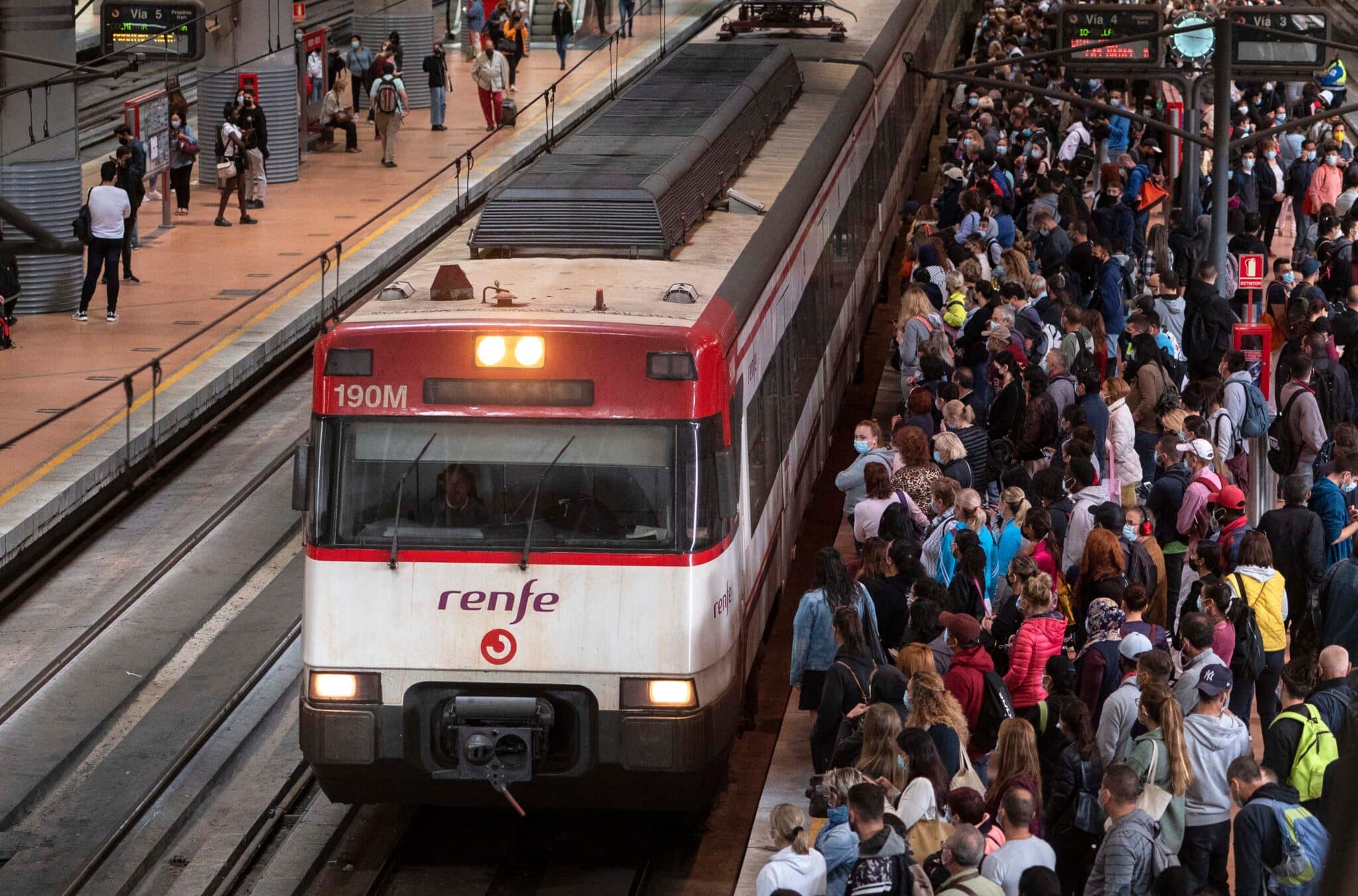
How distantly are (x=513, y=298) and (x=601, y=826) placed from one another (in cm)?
311

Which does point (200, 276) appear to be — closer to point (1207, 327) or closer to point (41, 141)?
point (41, 141)

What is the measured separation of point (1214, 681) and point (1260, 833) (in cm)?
95

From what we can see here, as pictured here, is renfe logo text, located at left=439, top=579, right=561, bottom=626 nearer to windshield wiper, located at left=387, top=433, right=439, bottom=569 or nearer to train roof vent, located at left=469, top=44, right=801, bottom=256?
windshield wiper, located at left=387, top=433, right=439, bottom=569

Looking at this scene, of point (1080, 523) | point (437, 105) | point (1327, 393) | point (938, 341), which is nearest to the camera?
point (1080, 523)

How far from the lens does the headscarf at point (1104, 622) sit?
9320 millimetres

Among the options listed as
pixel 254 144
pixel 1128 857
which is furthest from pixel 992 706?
pixel 254 144

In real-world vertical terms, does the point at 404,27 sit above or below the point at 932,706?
above

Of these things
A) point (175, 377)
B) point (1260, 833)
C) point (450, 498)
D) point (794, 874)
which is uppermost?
point (450, 498)

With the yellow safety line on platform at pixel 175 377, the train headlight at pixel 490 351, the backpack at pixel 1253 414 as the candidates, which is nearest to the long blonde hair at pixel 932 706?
the train headlight at pixel 490 351

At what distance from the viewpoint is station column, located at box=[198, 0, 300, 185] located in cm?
2889

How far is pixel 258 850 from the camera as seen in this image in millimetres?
10500

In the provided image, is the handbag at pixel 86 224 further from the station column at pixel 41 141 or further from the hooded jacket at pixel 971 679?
the hooded jacket at pixel 971 679

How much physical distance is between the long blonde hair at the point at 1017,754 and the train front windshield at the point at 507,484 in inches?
74.1

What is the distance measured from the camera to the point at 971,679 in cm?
920
